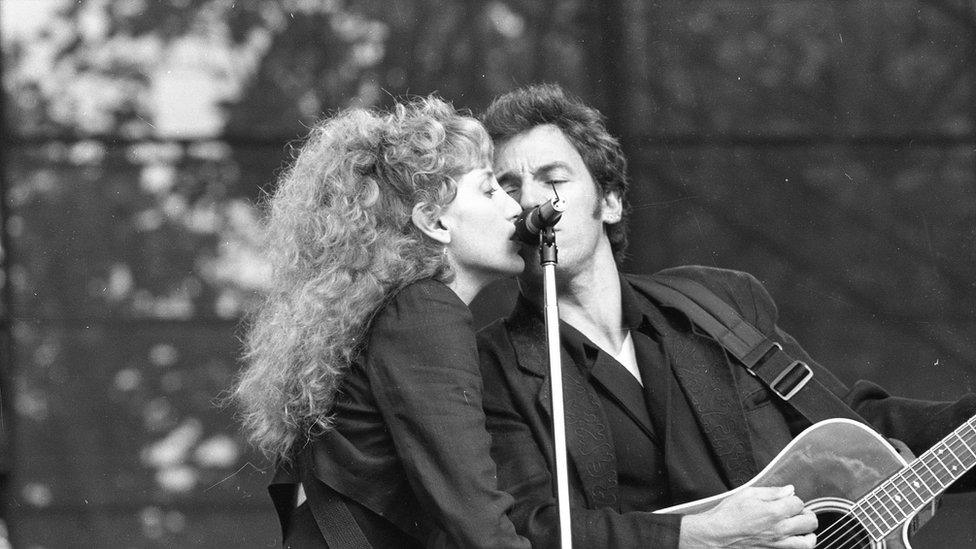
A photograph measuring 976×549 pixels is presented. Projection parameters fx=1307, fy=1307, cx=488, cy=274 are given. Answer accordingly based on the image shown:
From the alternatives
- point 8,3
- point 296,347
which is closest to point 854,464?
point 296,347

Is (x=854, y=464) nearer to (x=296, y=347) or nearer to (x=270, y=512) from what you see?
(x=296, y=347)

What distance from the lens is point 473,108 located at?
411cm

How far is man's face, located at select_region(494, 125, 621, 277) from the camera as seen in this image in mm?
3178

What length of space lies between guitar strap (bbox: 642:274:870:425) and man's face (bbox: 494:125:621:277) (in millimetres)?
221

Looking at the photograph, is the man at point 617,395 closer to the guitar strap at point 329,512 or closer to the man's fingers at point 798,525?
the man's fingers at point 798,525

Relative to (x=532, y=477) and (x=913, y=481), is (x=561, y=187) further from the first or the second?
(x=913, y=481)

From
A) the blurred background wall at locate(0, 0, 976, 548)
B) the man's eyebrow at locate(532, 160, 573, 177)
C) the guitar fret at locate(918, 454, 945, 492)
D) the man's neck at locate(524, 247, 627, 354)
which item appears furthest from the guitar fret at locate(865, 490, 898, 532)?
the blurred background wall at locate(0, 0, 976, 548)

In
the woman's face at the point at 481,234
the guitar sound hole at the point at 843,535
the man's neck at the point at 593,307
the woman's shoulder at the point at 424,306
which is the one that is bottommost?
the guitar sound hole at the point at 843,535

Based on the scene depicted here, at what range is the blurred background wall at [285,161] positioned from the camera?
3896 mm

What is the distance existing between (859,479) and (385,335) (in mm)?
1132

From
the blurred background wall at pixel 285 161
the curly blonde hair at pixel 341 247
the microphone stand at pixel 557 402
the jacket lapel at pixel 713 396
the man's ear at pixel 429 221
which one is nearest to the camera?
the microphone stand at pixel 557 402

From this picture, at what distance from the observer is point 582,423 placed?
9.87ft

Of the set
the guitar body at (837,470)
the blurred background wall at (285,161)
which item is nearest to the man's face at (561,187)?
the guitar body at (837,470)

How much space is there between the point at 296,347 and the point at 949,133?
2.42 m
